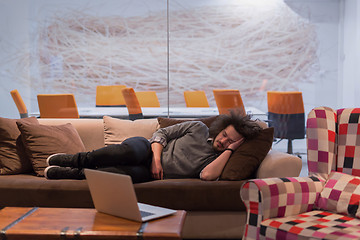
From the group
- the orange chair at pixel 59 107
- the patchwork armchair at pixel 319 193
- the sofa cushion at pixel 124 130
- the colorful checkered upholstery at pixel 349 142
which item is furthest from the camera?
the orange chair at pixel 59 107

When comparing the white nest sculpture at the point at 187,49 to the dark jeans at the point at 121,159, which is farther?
the white nest sculpture at the point at 187,49

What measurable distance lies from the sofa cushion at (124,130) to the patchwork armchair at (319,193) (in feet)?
4.45

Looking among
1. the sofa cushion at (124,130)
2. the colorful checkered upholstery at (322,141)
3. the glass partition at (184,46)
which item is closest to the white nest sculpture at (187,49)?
the glass partition at (184,46)

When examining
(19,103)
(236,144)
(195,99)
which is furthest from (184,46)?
(236,144)

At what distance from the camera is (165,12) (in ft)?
16.0

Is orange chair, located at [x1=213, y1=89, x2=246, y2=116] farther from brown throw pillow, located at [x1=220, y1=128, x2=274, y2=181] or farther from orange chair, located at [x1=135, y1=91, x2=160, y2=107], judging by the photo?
brown throw pillow, located at [x1=220, y1=128, x2=274, y2=181]

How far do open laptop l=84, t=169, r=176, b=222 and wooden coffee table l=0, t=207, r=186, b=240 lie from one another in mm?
29

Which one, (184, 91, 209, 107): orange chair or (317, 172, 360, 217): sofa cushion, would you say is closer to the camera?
(317, 172, 360, 217): sofa cushion

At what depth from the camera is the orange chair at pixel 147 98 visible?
4.93 metres

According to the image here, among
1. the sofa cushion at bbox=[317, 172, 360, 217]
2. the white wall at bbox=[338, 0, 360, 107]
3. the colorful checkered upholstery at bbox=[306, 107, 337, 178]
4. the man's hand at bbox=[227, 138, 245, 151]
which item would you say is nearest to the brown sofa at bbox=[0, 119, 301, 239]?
the man's hand at bbox=[227, 138, 245, 151]

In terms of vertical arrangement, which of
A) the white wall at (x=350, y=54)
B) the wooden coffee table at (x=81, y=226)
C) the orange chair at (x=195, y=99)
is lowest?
the wooden coffee table at (x=81, y=226)

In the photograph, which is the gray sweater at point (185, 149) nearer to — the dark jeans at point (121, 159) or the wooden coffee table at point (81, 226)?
the dark jeans at point (121, 159)

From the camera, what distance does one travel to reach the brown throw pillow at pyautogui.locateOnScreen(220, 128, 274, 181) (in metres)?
3.02

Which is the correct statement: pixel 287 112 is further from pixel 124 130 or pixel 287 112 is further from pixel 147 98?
pixel 124 130
